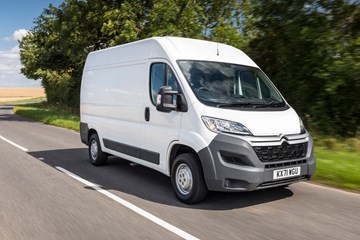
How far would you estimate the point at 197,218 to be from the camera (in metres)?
4.73

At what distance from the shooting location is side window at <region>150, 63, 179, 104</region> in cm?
570

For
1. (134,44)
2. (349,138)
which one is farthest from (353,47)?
(134,44)

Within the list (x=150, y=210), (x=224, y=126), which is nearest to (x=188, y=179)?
(x=150, y=210)

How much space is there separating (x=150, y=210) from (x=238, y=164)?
1280mm

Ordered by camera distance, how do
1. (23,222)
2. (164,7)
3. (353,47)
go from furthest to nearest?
(164,7) → (353,47) → (23,222)

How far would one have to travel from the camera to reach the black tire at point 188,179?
5.14 metres

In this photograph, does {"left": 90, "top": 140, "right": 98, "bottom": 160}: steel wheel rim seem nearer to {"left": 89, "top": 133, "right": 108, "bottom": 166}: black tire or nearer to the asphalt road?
{"left": 89, "top": 133, "right": 108, "bottom": 166}: black tire

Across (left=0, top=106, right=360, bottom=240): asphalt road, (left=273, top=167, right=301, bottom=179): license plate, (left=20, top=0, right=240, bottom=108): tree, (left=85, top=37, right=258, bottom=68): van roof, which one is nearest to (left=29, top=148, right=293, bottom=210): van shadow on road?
(left=0, top=106, right=360, bottom=240): asphalt road

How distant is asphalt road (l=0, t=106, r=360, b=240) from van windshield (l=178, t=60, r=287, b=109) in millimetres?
1362

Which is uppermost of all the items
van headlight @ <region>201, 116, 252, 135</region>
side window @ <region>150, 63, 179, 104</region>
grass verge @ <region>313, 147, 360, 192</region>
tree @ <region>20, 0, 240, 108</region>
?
tree @ <region>20, 0, 240, 108</region>

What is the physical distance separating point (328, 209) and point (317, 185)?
52.2 inches

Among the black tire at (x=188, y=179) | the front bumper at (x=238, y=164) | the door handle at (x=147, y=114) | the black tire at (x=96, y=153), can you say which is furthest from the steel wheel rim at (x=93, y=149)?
the front bumper at (x=238, y=164)

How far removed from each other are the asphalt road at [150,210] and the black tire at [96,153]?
2.08 ft

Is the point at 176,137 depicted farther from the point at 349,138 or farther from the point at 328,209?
the point at 349,138
